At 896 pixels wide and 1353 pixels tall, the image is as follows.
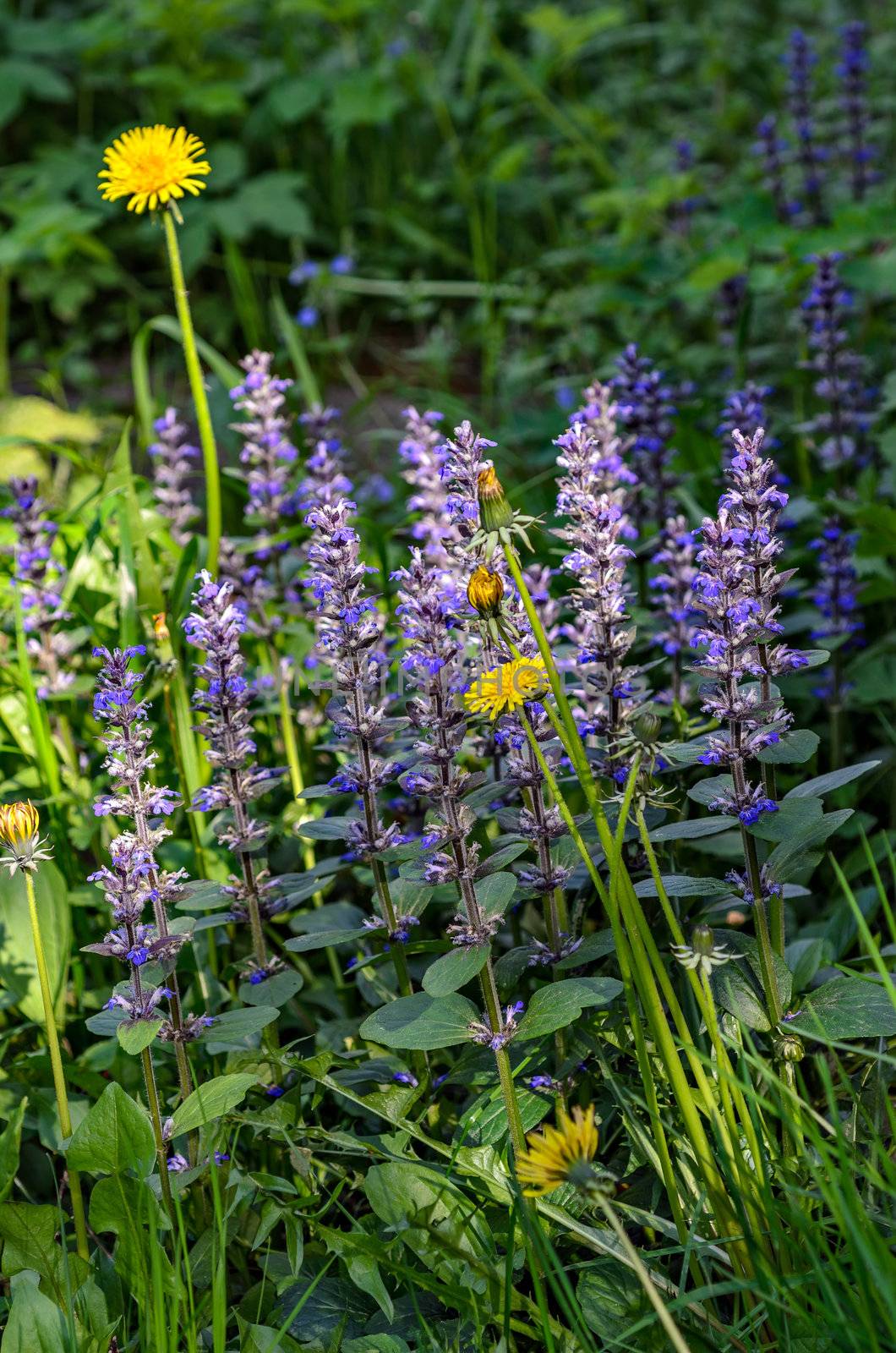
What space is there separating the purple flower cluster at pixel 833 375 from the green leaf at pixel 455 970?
2098 millimetres

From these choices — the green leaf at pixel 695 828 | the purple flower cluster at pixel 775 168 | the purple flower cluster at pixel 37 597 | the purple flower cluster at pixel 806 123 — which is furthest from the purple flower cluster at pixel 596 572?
the purple flower cluster at pixel 806 123

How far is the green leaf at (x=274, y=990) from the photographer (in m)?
2.02

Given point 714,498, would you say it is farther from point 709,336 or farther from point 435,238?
point 435,238

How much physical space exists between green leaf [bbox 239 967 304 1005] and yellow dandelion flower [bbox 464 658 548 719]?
2.00 feet

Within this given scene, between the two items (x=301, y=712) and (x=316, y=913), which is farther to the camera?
(x=301, y=712)

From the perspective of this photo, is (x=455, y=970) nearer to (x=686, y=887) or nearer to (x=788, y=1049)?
(x=686, y=887)

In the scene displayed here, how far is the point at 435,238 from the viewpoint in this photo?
6.00 metres

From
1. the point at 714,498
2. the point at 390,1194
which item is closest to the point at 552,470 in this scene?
the point at 714,498

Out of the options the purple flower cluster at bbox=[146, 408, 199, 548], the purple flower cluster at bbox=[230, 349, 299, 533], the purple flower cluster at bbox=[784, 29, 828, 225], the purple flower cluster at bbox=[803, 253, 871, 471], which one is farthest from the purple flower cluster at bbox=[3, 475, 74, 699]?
the purple flower cluster at bbox=[784, 29, 828, 225]

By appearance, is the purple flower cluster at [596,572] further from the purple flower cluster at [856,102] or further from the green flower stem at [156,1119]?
the purple flower cluster at [856,102]

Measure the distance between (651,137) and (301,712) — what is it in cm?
517

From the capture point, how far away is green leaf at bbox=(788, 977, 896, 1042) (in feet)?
5.84

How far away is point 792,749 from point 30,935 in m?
1.49

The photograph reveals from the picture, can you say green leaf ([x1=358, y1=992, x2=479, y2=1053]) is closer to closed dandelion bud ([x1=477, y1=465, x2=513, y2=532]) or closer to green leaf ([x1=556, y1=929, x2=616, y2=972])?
green leaf ([x1=556, y1=929, x2=616, y2=972])
